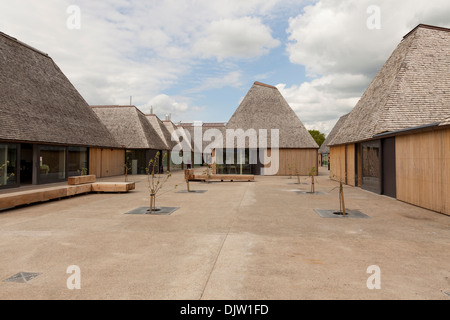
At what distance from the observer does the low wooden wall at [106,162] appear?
25120 millimetres

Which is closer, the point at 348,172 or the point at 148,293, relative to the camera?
the point at 148,293

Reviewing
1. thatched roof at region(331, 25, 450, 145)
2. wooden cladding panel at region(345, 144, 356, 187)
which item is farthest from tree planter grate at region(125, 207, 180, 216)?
wooden cladding panel at region(345, 144, 356, 187)

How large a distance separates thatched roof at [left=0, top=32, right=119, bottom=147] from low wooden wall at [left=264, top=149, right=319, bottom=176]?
1707 centimetres

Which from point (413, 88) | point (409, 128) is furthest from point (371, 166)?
Result: point (409, 128)

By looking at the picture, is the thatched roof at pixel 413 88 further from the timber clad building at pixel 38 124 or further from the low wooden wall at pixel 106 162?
the low wooden wall at pixel 106 162

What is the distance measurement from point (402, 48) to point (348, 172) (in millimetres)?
8948

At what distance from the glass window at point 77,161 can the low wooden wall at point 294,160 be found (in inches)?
684

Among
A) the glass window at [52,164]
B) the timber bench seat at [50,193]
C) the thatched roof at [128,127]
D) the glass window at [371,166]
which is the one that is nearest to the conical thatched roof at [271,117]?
the thatched roof at [128,127]

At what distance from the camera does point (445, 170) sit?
954cm

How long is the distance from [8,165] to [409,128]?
69.3 feet

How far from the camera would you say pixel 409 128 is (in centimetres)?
1147

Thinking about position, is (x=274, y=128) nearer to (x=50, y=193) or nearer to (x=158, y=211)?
(x=158, y=211)

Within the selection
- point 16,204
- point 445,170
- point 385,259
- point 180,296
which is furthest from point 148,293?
point 445,170
